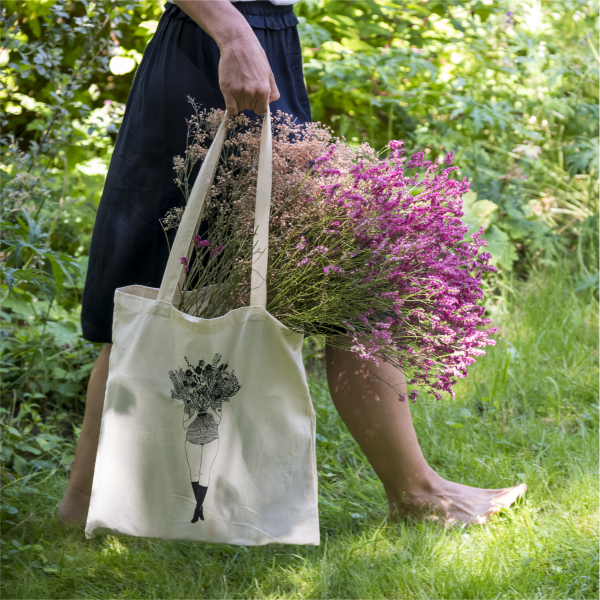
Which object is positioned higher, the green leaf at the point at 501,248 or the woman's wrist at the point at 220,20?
the woman's wrist at the point at 220,20

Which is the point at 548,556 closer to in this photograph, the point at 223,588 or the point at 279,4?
the point at 223,588

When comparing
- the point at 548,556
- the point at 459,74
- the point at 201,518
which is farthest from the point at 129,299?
the point at 459,74

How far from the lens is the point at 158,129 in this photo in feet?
5.01

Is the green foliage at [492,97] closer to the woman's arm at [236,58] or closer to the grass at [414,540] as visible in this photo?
the grass at [414,540]

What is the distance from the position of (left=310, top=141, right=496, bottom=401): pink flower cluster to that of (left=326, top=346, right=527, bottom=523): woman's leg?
0.25m

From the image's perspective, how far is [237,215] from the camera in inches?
53.6

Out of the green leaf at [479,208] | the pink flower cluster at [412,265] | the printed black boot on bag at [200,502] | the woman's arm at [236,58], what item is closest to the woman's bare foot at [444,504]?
the pink flower cluster at [412,265]

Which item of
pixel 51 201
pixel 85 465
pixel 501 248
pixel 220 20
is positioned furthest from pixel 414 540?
pixel 51 201

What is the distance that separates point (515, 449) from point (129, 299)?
1.47 m

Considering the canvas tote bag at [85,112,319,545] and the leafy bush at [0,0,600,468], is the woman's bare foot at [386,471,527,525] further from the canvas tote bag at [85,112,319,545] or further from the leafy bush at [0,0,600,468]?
the leafy bush at [0,0,600,468]

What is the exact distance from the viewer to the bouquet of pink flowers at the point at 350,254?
1.31 m

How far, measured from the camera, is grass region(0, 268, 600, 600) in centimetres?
148

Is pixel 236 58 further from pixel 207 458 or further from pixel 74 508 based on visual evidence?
pixel 74 508

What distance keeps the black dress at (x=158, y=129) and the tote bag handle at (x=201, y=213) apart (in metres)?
0.24
